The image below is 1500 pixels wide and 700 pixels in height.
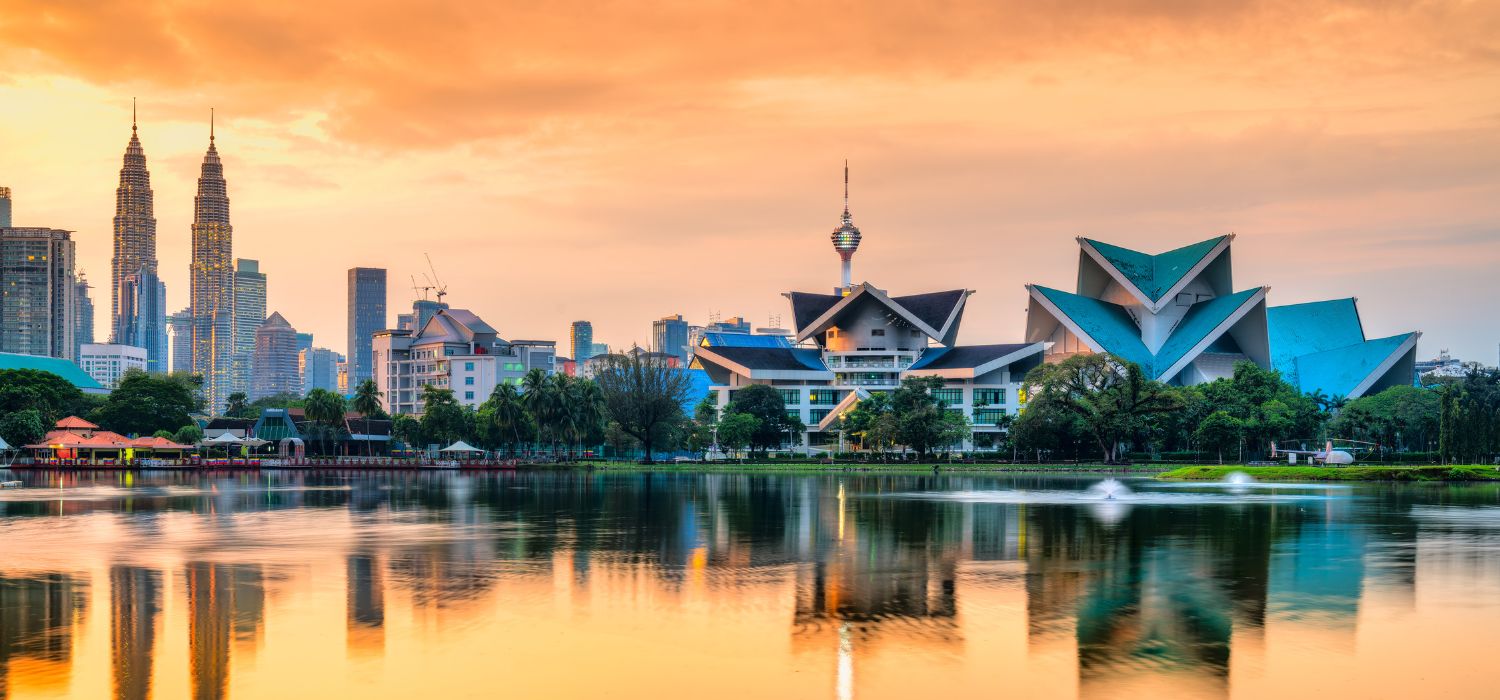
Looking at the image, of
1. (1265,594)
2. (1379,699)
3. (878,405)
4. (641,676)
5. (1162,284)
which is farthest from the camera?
(1162,284)

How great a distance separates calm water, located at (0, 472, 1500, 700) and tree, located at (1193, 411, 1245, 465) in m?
46.2

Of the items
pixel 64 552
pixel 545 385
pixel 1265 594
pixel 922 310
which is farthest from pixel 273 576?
pixel 922 310

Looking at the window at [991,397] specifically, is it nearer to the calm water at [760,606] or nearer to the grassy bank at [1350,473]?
the grassy bank at [1350,473]

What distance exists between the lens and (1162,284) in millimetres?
123188

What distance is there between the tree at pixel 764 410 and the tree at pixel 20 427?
58.7 m

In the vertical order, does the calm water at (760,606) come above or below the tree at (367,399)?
below

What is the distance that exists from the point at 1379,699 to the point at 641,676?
326 inches

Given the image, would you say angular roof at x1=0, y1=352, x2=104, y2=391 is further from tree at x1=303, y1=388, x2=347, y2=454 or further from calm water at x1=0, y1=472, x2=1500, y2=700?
calm water at x1=0, y1=472, x2=1500, y2=700

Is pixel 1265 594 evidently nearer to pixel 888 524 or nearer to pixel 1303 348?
pixel 888 524

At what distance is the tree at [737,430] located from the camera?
373ft

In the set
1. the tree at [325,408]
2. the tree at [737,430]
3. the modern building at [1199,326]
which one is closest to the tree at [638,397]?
the tree at [737,430]

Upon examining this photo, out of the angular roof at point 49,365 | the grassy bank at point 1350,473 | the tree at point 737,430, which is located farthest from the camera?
the angular roof at point 49,365

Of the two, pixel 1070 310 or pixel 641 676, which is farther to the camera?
pixel 1070 310

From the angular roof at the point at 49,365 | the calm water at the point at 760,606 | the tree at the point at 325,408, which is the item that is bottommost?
the calm water at the point at 760,606
